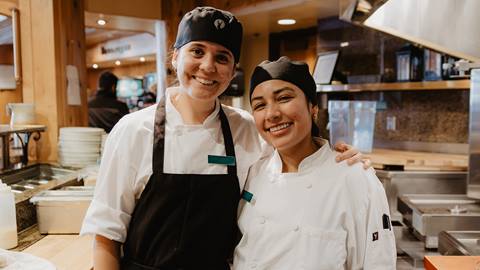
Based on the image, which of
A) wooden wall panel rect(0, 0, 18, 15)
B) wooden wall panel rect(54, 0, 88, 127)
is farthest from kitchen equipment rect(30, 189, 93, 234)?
wooden wall panel rect(0, 0, 18, 15)

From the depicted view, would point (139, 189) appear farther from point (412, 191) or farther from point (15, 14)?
point (15, 14)

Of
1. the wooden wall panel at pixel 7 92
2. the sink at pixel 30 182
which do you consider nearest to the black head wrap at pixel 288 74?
the sink at pixel 30 182

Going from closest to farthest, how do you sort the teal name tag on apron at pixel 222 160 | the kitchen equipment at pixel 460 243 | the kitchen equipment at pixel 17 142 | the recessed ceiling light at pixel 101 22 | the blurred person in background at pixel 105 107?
1. the teal name tag on apron at pixel 222 160
2. the kitchen equipment at pixel 460 243
3. the kitchen equipment at pixel 17 142
4. the recessed ceiling light at pixel 101 22
5. the blurred person in background at pixel 105 107

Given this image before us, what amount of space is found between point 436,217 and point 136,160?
151cm

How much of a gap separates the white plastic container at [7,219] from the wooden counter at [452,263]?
1579mm

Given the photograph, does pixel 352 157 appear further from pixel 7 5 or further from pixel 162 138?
pixel 7 5

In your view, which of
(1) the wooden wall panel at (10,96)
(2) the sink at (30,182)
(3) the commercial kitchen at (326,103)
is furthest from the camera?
(1) the wooden wall panel at (10,96)

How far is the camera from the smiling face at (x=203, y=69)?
1390 mm

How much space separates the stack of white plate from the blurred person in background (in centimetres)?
218

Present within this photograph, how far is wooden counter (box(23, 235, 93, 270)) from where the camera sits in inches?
62.6

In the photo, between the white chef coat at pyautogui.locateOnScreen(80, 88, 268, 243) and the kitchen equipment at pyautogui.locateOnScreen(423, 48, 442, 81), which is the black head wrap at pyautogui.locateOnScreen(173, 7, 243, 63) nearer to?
the white chef coat at pyautogui.locateOnScreen(80, 88, 268, 243)

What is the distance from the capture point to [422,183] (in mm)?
2898

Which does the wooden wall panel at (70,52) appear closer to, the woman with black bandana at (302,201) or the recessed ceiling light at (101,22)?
the recessed ceiling light at (101,22)

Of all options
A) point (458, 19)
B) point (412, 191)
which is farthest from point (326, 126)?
point (458, 19)
